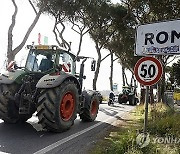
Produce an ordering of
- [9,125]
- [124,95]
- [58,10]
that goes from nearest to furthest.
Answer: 1. [9,125]
2. [58,10]
3. [124,95]

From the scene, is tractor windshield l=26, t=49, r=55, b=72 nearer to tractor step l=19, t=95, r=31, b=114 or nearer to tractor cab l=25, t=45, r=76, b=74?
→ tractor cab l=25, t=45, r=76, b=74

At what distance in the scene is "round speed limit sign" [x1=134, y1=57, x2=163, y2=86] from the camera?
5.55 metres

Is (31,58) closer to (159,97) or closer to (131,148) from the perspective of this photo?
(131,148)

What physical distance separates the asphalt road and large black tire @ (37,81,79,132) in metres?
0.24

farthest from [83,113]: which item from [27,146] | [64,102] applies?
[27,146]

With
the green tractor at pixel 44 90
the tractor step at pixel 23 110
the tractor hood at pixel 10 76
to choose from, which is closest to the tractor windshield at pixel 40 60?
the green tractor at pixel 44 90

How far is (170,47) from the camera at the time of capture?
17.4ft

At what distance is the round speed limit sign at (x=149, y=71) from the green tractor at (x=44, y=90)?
2.35 m

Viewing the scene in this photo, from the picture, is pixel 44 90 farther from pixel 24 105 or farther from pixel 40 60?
pixel 40 60

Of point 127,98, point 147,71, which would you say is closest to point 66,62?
point 147,71

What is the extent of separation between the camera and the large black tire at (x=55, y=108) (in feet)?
23.8

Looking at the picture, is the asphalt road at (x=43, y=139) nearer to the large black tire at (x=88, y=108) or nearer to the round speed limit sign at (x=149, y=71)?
the large black tire at (x=88, y=108)

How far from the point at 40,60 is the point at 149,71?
4.15 m

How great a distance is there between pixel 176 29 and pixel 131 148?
87.8 inches
